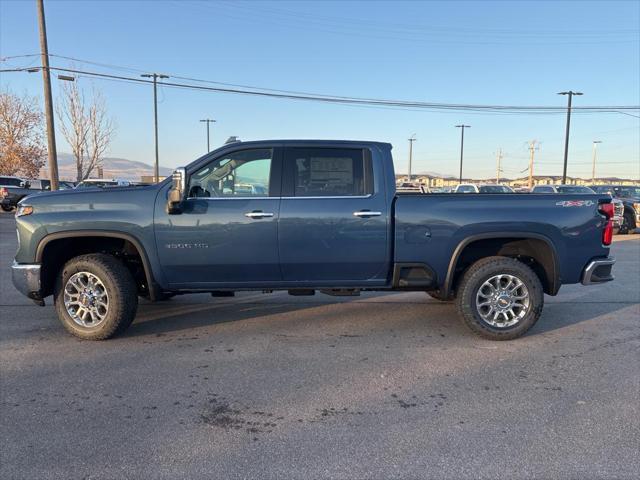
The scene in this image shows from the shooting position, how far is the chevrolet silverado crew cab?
4.73 m

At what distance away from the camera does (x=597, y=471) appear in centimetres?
270

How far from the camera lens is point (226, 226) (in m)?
4.73

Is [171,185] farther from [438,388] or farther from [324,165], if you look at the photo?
[438,388]

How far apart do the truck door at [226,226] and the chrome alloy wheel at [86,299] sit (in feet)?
2.39

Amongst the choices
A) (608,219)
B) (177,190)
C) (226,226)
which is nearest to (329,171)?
(226,226)

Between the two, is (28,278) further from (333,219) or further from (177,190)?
(333,219)

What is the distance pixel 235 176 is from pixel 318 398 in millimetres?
2412

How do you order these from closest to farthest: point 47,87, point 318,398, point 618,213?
point 318,398 < point 618,213 < point 47,87

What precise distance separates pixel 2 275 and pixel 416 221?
7457 mm

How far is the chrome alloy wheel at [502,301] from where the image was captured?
495cm

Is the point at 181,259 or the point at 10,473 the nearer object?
the point at 10,473

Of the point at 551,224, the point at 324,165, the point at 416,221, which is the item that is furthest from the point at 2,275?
the point at 551,224

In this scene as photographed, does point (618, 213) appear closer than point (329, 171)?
No

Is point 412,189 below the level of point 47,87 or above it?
below
